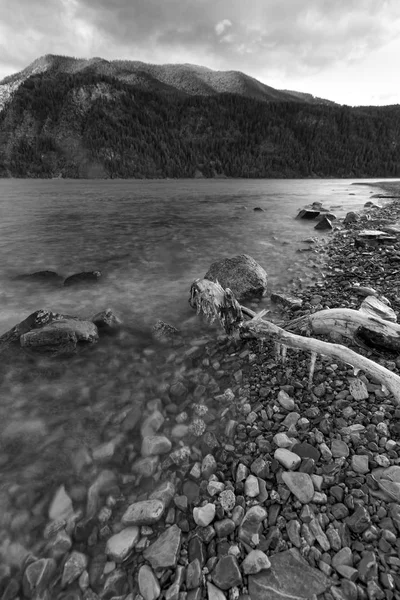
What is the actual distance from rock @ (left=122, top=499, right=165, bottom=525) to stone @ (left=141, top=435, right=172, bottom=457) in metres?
0.68

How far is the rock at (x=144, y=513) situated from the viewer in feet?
9.46

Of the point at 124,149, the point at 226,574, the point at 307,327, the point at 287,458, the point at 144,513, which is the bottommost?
the point at 144,513

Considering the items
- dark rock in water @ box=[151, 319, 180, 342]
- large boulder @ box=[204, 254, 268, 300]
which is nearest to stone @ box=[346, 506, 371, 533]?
dark rock in water @ box=[151, 319, 180, 342]

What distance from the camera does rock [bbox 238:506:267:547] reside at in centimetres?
263

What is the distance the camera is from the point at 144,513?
9.63 feet

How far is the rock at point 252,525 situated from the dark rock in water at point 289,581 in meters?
0.21

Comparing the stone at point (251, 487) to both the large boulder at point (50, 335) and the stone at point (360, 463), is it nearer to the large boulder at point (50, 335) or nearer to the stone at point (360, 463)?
the stone at point (360, 463)

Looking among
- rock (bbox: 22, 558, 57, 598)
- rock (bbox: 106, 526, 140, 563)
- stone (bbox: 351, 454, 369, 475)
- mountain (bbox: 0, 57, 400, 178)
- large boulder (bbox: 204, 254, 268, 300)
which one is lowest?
rock (bbox: 22, 558, 57, 598)

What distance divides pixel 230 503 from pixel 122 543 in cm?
110

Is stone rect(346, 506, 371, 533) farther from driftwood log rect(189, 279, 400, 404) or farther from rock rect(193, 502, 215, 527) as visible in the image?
driftwood log rect(189, 279, 400, 404)

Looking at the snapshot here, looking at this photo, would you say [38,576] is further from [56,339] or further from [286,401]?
[56,339]

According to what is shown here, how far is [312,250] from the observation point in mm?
13531

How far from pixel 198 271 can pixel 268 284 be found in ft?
10.0

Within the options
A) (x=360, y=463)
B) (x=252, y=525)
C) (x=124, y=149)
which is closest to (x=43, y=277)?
(x=252, y=525)
